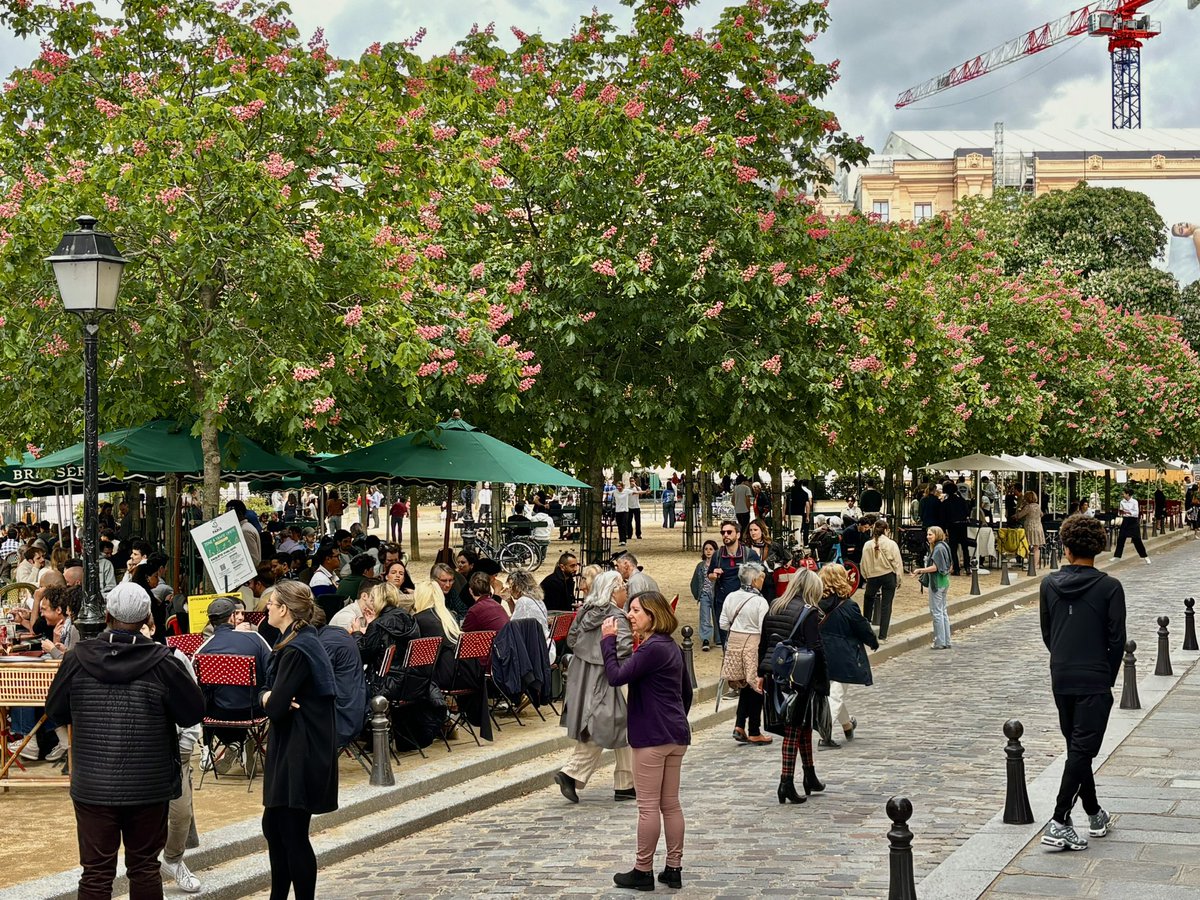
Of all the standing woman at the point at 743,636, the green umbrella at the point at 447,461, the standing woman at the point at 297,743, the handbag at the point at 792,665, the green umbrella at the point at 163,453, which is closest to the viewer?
the standing woman at the point at 297,743

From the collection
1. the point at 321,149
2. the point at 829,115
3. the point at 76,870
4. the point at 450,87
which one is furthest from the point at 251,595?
the point at 829,115

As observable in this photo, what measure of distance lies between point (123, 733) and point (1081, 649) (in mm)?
5110

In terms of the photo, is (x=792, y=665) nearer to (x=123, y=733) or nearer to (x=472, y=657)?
(x=472, y=657)

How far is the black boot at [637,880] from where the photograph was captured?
26.4ft

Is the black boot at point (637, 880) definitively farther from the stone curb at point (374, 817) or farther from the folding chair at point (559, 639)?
the folding chair at point (559, 639)

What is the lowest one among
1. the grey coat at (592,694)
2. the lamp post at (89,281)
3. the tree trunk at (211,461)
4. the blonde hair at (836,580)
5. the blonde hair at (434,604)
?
the grey coat at (592,694)

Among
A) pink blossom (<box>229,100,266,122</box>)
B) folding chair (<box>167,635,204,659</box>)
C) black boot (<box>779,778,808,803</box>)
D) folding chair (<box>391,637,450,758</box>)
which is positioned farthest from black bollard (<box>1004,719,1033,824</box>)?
pink blossom (<box>229,100,266,122</box>)

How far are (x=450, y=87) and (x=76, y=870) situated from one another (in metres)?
14.9

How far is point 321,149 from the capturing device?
49.8 ft

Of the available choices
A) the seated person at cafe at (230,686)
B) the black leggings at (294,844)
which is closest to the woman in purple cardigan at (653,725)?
the black leggings at (294,844)

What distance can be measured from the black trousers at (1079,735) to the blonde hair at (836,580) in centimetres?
340

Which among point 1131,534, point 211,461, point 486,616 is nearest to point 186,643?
point 486,616

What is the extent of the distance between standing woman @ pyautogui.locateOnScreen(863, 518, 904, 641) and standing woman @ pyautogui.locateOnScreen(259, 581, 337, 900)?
14084mm

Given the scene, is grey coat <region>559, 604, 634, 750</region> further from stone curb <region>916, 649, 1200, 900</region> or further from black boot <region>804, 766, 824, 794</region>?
stone curb <region>916, 649, 1200, 900</region>
